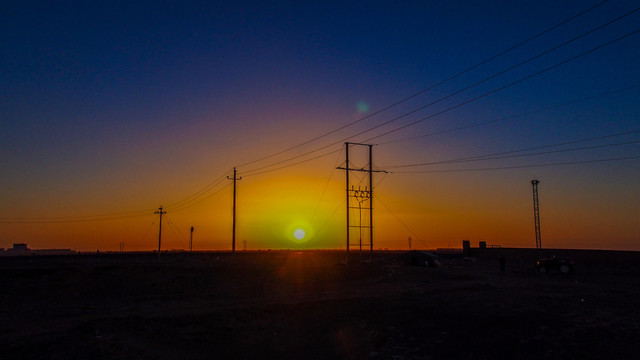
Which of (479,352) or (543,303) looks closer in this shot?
(479,352)


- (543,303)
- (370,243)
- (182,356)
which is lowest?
(182,356)

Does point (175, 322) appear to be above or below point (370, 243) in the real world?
below

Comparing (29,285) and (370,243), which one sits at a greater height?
(370,243)

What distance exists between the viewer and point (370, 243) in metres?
58.3

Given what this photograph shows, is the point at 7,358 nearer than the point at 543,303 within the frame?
Yes

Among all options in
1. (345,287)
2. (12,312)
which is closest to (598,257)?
(345,287)

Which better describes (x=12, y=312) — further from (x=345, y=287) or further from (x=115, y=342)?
(x=345, y=287)

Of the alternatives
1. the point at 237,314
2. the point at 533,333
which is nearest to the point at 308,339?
the point at 237,314

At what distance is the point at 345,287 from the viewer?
134ft

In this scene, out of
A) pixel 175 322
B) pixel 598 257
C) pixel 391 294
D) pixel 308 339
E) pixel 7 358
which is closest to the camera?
pixel 7 358

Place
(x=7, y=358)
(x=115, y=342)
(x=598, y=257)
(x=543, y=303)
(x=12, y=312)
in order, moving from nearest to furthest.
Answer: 1. (x=7, y=358)
2. (x=115, y=342)
3. (x=543, y=303)
4. (x=12, y=312)
5. (x=598, y=257)

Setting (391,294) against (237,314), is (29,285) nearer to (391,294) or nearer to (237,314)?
(237,314)

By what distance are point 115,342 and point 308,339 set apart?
28.4 ft

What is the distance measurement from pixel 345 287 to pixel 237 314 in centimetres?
1587
